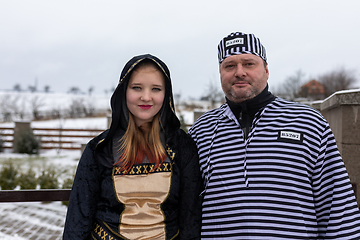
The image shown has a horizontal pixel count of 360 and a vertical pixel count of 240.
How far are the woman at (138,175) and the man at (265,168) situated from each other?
17cm

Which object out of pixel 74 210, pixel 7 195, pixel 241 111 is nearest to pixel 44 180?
pixel 7 195

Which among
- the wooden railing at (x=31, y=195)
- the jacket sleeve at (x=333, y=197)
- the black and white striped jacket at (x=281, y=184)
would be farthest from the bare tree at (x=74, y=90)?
the jacket sleeve at (x=333, y=197)

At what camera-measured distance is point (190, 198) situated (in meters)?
1.75

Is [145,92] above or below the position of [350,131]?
above

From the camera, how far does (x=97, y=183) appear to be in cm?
173

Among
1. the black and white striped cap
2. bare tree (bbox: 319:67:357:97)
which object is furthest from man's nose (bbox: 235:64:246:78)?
bare tree (bbox: 319:67:357:97)

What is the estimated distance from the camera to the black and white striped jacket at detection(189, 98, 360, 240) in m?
1.57

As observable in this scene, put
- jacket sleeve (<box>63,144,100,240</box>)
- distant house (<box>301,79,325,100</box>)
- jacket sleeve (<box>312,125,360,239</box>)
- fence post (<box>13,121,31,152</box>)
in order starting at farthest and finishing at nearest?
distant house (<box>301,79,325,100</box>) → fence post (<box>13,121,31,152</box>) → jacket sleeve (<box>63,144,100,240</box>) → jacket sleeve (<box>312,125,360,239</box>)

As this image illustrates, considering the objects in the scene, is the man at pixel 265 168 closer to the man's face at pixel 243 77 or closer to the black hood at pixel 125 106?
the man's face at pixel 243 77

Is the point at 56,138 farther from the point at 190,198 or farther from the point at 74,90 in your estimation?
the point at 74,90

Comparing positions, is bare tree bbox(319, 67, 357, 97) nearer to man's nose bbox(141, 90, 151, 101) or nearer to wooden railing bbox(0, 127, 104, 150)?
wooden railing bbox(0, 127, 104, 150)

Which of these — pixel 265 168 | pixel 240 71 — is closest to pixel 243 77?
pixel 240 71

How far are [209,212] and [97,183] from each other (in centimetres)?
77

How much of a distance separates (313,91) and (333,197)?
34.7m
